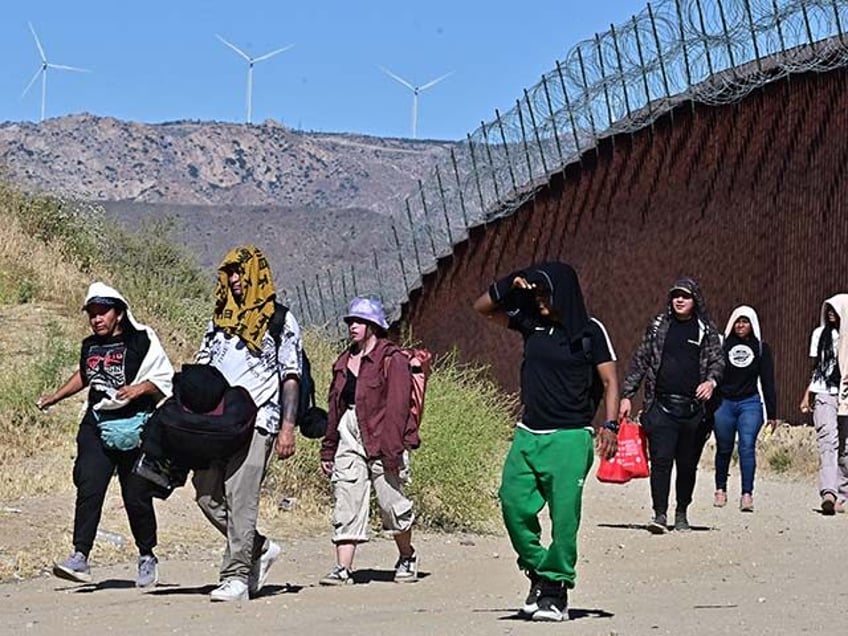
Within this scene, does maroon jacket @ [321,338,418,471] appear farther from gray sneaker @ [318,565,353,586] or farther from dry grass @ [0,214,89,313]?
dry grass @ [0,214,89,313]

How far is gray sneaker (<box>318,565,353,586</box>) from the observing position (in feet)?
37.9

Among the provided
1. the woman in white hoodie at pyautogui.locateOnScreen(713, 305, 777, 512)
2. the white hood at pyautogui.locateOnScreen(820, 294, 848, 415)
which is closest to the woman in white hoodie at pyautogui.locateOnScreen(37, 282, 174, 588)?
the woman in white hoodie at pyautogui.locateOnScreen(713, 305, 777, 512)

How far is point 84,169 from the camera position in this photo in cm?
9325

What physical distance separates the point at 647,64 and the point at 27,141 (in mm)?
75114

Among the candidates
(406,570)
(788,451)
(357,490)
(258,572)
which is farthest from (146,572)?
(788,451)

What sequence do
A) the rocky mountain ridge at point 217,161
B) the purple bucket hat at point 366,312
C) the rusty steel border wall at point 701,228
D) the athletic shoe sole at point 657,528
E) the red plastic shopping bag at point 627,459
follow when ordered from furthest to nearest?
the rocky mountain ridge at point 217,161 → the rusty steel border wall at point 701,228 → the athletic shoe sole at point 657,528 → the red plastic shopping bag at point 627,459 → the purple bucket hat at point 366,312

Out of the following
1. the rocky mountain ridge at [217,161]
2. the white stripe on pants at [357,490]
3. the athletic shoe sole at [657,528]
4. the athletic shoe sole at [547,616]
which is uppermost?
the rocky mountain ridge at [217,161]

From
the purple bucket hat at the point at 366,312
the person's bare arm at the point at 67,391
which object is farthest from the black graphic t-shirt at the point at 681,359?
the person's bare arm at the point at 67,391

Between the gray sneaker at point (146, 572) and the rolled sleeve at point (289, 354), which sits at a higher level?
the rolled sleeve at point (289, 354)

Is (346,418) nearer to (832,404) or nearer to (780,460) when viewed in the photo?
(832,404)

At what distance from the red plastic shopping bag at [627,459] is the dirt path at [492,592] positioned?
25.1 inches

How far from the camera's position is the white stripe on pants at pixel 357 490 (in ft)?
38.0

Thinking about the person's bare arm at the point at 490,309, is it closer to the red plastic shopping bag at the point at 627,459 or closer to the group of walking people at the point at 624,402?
the group of walking people at the point at 624,402

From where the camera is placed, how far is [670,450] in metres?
14.7
